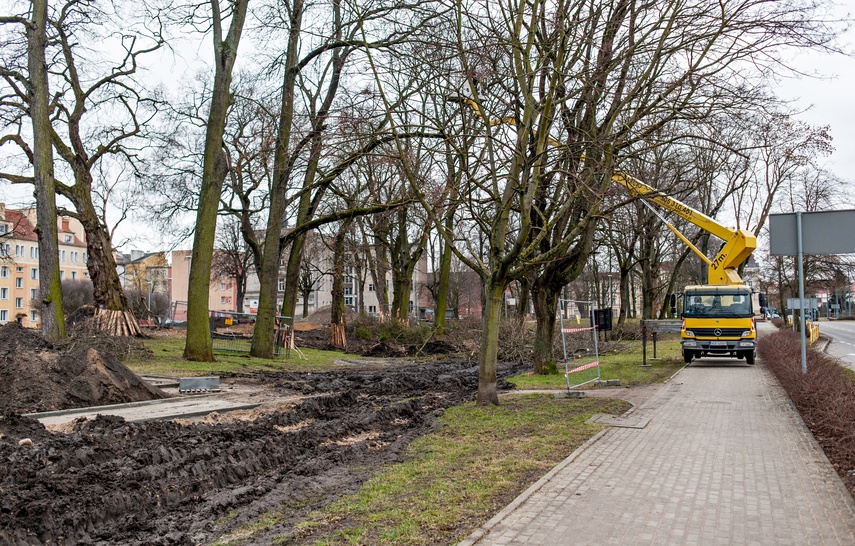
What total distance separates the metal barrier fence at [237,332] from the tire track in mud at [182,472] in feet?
48.8

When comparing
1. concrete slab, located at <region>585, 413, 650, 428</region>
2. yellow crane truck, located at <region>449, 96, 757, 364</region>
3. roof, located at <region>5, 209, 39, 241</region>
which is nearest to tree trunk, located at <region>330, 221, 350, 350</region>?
roof, located at <region>5, 209, 39, 241</region>

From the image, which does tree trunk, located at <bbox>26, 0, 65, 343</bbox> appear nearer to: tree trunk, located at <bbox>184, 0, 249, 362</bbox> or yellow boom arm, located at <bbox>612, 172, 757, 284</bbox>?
tree trunk, located at <bbox>184, 0, 249, 362</bbox>

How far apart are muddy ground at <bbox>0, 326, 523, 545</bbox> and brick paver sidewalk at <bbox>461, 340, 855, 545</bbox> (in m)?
1.88

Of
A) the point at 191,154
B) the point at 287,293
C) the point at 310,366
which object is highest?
the point at 191,154

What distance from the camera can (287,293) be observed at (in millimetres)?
27078

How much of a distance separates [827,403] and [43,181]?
1795cm

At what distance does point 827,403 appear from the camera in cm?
970

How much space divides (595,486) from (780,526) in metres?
1.66

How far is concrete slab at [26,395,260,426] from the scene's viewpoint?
10.1 meters

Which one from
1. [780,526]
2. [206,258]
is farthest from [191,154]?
[780,526]

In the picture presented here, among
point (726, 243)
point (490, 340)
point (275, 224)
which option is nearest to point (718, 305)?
point (726, 243)

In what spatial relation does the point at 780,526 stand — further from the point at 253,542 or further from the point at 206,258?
the point at 206,258

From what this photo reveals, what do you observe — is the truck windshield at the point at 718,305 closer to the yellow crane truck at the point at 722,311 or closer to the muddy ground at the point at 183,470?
the yellow crane truck at the point at 722,311

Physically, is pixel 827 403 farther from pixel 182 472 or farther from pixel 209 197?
pixel 209 197
